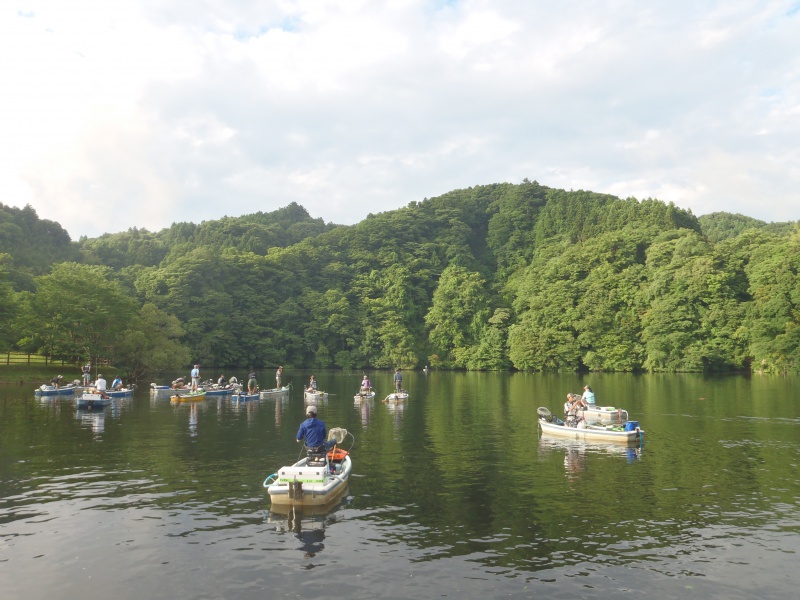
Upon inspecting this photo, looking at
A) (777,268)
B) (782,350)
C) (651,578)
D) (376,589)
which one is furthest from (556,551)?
(777,268)

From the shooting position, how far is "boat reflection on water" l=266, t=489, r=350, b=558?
13.9m

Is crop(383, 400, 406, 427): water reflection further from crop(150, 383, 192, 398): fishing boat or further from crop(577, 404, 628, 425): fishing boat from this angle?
crop(150, 383, 192, 398): fishing boat

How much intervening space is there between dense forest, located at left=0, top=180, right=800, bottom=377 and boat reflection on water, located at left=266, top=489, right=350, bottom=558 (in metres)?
53.8

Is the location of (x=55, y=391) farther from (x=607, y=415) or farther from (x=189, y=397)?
(x=607, y=415)

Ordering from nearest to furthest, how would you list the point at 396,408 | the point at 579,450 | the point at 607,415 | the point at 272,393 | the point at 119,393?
the point at 579,450 → the point at 607,415 → the point at 396,408 → the point at 119,393 → the point at 272,393

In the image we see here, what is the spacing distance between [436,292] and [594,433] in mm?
92963

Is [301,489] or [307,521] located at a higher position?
[301,489]

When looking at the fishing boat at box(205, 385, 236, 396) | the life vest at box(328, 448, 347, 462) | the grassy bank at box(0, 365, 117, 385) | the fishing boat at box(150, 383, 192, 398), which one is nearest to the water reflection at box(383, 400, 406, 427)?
the life vest at box(328, 448, 347, 462)

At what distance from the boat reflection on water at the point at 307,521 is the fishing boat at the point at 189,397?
114ft

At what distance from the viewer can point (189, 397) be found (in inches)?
1946

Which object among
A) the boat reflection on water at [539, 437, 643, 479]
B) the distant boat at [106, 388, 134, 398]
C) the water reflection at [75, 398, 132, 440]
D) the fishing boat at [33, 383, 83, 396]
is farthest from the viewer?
the distant boat at [106, 388, 134, 398]

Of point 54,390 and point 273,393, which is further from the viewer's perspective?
point 273,393

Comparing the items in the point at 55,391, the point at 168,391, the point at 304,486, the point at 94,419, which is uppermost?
the point at 55,391

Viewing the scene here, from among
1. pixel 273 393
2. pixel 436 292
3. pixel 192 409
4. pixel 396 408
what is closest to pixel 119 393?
pixel 192 409
